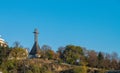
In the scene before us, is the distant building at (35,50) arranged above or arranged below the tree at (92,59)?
above

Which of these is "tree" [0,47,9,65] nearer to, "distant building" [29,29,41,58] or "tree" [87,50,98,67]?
"distant building" [29,29,41,58]

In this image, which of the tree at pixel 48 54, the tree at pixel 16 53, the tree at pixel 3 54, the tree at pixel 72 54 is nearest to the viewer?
the tree at pixel 3 54

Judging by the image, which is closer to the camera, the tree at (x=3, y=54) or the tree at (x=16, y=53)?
the tree at (x=3, y=54)

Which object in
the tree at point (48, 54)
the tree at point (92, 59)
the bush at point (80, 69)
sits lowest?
the bush at point (80, 69)

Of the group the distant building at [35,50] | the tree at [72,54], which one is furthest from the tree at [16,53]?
the tree at [72,54]

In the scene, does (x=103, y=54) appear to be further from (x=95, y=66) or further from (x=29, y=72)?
(x=29, y=72)

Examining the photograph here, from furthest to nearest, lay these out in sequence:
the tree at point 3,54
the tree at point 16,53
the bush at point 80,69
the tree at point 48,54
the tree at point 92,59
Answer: the tree at point 48,54
the tree at point 92,59
the tree at point 16,53
the bush at point 80,69
the tree at point 3,54

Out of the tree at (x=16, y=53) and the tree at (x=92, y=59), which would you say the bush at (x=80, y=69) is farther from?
the tree at (x=16, y=53)

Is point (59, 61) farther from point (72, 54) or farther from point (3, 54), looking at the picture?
point (3, 54)

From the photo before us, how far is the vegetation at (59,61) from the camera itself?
278ft

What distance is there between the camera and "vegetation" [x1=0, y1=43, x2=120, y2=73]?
278 feet

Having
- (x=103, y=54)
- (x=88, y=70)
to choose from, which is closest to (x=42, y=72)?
(x=88, y=70)

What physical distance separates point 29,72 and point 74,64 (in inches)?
655

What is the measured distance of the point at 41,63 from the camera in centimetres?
8919
